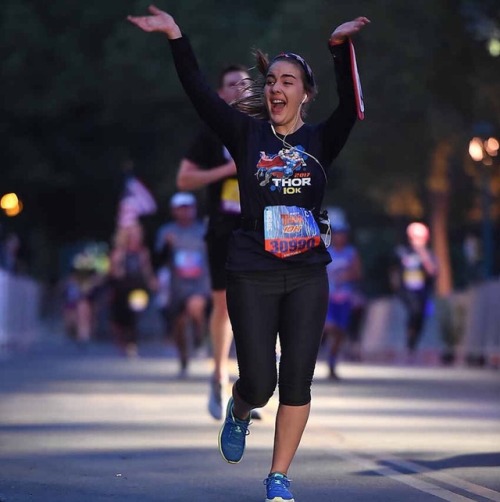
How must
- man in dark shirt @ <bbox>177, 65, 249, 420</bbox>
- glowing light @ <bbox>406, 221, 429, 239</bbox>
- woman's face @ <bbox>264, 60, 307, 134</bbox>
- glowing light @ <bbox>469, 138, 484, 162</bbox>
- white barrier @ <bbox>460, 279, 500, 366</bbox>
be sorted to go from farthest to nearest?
glowing light @ <bbox>469, 138, 484, 162</bbox> → glowing light @ <bbox>406, 221, 429, 239</bbox> → white barrier @ <bbox>460, 279, 500, 366</bbox> → man in dark shirt @ <bbox>177, 65, 249, 420</bbox> → woman's face @ <bbox>264, 60, 307, 134</bbox>

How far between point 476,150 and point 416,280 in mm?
3797

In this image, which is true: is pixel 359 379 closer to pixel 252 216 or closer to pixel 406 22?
pixel 252 216

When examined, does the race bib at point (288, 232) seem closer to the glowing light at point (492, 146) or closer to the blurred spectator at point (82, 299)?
the glowing light at point (492, 146)

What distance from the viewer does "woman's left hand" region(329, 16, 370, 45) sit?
26.1 ft

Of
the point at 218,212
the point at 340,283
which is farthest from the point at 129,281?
the point at 218,212

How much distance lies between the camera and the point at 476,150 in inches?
1224

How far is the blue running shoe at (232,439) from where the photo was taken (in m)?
8.35

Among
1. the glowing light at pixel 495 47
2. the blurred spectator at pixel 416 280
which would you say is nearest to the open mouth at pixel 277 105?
the blurred spectator at pixel 416 280

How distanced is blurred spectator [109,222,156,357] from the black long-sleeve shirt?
764 inches

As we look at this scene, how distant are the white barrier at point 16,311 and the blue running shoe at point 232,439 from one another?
2121 cm

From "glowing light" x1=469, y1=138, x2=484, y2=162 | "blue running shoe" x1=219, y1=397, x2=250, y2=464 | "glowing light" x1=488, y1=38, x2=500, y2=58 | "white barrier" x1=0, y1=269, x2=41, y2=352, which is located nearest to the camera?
"blue running shoe" x1=219, y1=397, x2=250, y2=464

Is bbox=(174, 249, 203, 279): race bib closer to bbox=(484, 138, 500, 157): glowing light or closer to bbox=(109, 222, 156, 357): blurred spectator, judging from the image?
bbox=(109, 222, 156, 357): blurred spectator

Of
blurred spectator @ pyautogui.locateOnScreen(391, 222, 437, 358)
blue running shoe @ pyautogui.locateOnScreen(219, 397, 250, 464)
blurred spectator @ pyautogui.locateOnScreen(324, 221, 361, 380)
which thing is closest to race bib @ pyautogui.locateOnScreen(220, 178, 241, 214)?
blue running shoe @ pyautogui.locateOnScreen(219, 397, 250, 464)

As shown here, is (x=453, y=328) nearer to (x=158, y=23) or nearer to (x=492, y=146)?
(x=492, y=146)
